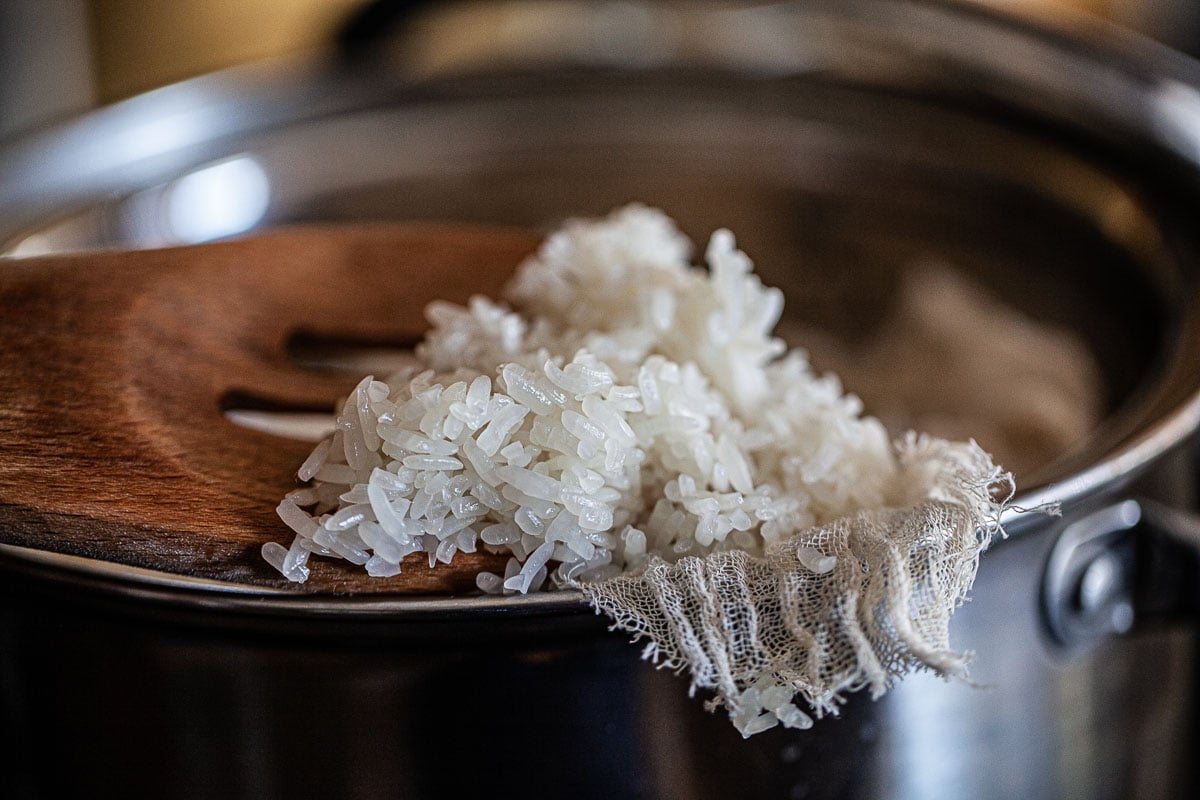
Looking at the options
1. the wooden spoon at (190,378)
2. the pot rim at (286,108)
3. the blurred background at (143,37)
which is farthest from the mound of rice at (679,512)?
the blurred background at (143,37)

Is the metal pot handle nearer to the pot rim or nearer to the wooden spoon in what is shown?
the pot rim

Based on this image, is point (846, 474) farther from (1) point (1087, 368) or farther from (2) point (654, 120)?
(2) point (654, 120)

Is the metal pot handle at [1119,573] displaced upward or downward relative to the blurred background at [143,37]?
downward

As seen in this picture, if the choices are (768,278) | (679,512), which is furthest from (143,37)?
(679,512)

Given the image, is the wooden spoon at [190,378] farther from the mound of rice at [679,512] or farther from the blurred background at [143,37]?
the blurred background at [143,37]

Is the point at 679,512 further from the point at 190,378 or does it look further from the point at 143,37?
the point at 143,37

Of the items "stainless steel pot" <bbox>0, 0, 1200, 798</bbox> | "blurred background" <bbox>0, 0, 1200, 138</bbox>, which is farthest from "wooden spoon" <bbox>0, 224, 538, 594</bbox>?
"blurred background" <bbox>0, 0, 1200, 138</bbox>

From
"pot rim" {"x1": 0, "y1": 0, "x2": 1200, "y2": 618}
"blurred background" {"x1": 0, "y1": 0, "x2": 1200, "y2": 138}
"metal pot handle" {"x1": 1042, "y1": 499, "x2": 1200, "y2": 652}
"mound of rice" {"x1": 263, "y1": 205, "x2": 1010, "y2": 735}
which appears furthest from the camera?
"blurred background" {"x1": 0, "y1": 0, "x2": 1200, "y2": 138}
